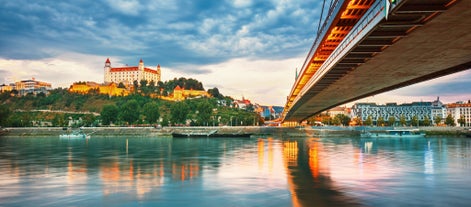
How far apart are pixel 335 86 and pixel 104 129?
64714mm

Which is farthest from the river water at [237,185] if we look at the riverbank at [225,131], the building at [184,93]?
the building at [184,93]

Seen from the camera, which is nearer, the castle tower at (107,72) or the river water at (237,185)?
the river water at (237,185)

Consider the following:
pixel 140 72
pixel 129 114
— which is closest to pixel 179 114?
pixel 129 114

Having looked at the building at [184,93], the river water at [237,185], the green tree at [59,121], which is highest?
the building at [184,93]

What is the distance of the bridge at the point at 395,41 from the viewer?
42.3 feet

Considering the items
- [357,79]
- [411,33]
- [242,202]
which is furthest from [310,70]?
[242,202]

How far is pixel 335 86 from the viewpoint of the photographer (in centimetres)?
3416

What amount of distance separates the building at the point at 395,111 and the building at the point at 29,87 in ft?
456

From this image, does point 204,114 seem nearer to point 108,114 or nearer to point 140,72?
point 108,114

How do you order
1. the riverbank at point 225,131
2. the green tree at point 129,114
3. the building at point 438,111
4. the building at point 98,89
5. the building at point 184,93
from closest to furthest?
1. the riverbank at point 225,131
2. the green tree at point 129,114
3. the building at point 98,89
4. the building at point 184,93
5. the building at point 438,111

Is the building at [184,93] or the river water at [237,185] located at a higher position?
the building at [184,93]

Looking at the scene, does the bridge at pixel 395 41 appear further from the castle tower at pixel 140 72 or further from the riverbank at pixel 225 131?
the castle tower at pixel 140 72

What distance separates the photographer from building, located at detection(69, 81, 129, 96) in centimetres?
15412

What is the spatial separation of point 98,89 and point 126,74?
2588 cm
